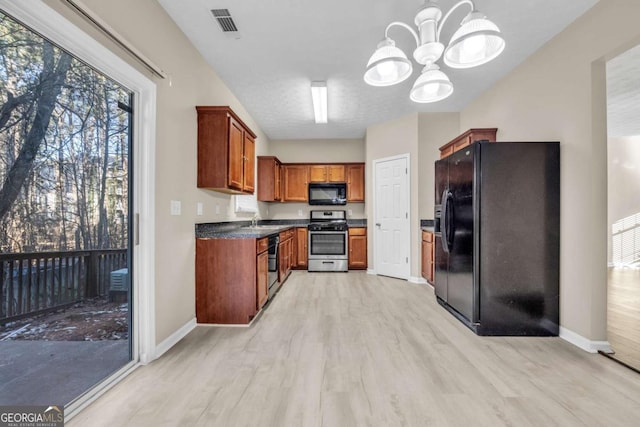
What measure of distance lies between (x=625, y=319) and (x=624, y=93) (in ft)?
9.30

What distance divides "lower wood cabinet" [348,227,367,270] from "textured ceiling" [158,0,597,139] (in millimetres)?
2338

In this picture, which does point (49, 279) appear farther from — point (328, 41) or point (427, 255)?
point (427, 255)

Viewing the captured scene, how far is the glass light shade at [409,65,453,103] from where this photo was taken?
2064 millimetres

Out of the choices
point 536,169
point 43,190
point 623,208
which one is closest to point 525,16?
point 536,169

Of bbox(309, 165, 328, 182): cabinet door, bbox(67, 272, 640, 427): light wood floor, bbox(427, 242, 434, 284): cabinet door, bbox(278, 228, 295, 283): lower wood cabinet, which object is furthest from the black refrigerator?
bbox(309, 165, 328, 182): cabinet door

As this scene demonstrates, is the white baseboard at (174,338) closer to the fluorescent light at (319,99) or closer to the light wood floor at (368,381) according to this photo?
the light wood floor at (368,381)

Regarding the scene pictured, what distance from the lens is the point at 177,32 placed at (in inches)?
92.4

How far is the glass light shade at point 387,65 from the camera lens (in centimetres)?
183

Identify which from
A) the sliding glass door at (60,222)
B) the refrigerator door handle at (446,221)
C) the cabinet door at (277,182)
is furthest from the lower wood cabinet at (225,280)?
the cabinet door at (277,182)

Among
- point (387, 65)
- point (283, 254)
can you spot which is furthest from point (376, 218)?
point (387, 65)

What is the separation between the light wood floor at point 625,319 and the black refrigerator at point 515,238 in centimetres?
41

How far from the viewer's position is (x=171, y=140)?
2.28 metres

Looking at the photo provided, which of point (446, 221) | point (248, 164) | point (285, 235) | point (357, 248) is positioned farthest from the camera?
point (357, 248)

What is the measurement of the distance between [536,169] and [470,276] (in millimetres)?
1133
